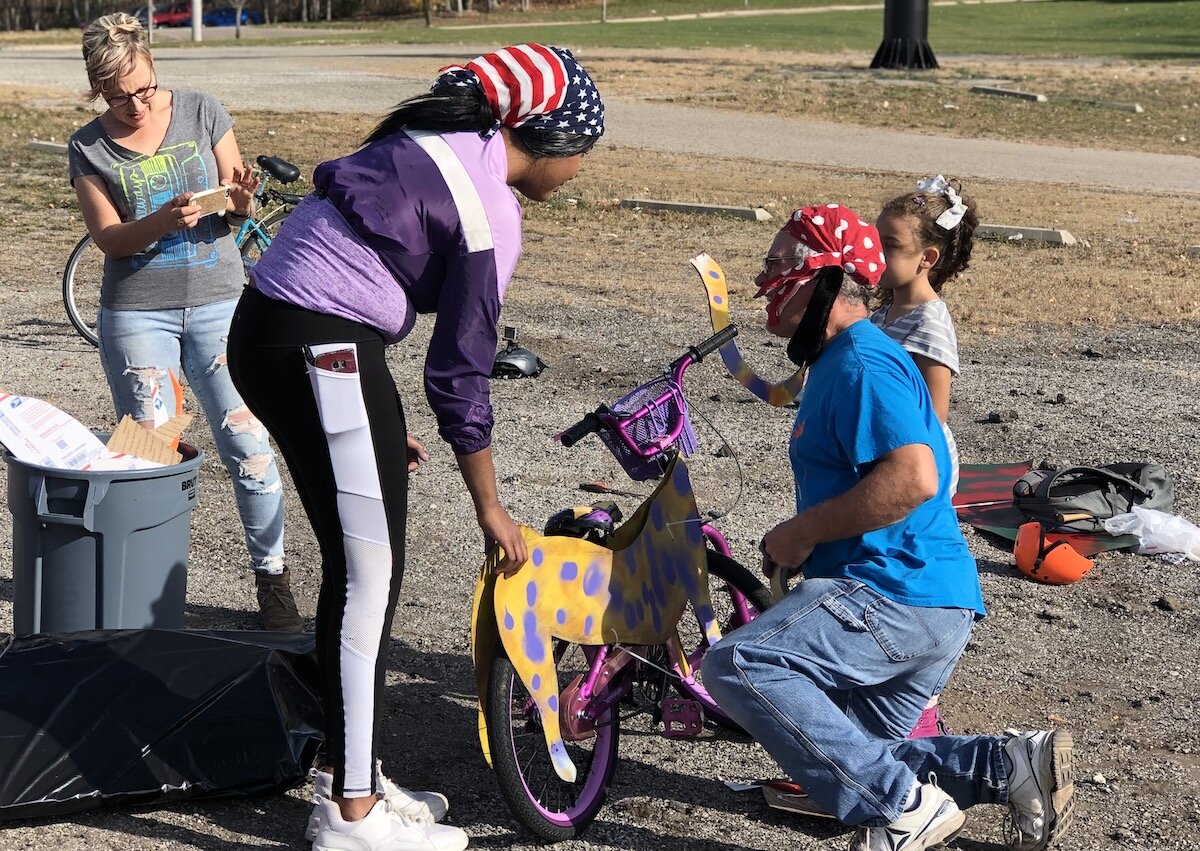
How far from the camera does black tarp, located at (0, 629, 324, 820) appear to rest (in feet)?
11.8

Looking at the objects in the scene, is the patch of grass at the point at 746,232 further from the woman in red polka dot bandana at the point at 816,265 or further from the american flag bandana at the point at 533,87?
the american flag bandana at the point at 533,87

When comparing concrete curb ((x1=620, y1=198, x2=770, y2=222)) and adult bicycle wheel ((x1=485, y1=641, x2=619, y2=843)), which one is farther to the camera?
concrete curb ((x1=620, y1=198, x2=770, y2=222))

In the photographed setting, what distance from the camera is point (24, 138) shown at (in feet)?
59.0

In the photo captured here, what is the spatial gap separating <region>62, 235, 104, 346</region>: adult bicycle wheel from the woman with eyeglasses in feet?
11.9

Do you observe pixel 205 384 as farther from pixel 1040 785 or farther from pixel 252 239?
pixel 252 239

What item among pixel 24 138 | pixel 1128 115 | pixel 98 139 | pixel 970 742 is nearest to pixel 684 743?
pixel 970 742

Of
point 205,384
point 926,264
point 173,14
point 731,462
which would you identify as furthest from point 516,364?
point 173,14

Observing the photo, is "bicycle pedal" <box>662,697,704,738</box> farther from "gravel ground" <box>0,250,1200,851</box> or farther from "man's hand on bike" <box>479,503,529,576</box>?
"man's hand on bike" <box>479,503,529,576</box>

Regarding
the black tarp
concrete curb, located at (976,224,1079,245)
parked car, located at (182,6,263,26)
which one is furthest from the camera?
parked car, located at (182,6,263,26)

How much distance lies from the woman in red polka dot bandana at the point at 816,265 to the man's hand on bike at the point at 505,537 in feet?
2.54

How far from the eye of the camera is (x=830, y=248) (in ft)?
10.7

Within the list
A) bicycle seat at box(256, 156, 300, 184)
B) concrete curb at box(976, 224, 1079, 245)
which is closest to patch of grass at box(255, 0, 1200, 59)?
concrete curb at box(976, 224, 1079, 245)

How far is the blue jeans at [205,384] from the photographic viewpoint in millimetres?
4617

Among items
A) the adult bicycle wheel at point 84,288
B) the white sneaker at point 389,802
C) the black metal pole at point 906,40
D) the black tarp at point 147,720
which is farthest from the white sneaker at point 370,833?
the black metal pole at point 906,40
